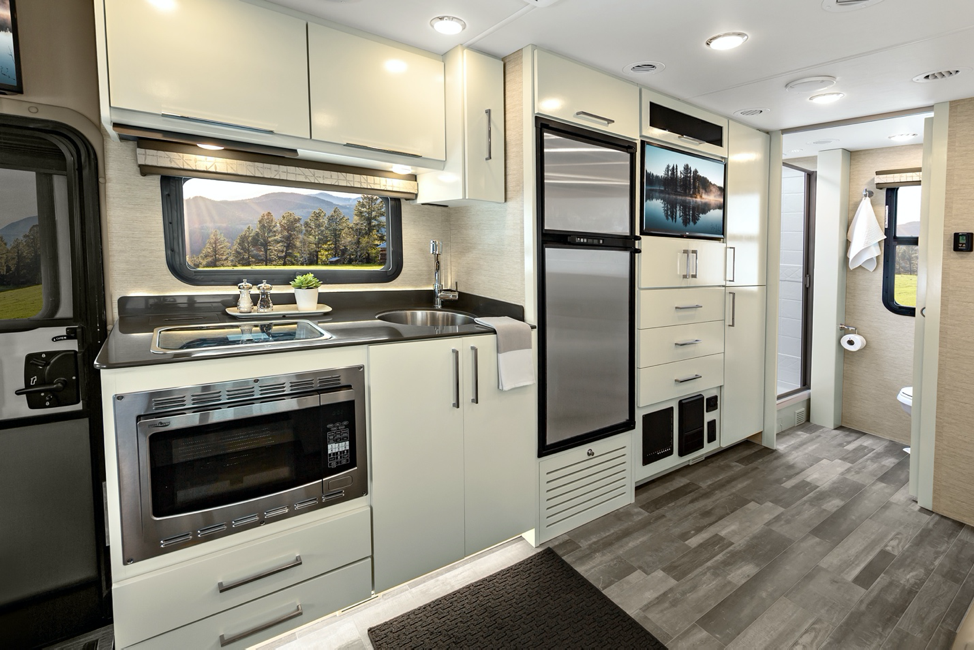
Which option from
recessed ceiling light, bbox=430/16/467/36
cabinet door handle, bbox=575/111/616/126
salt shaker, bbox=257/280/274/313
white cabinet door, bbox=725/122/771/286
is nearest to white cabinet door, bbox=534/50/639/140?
cabinet door handle, bbox=575/111/616/126

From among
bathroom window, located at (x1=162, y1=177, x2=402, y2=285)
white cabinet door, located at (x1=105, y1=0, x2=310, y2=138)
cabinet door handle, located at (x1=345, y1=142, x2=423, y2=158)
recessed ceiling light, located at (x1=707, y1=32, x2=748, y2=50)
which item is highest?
recessed ceiling light, located at (x1=707, y1=32, x2=748, y2=50)

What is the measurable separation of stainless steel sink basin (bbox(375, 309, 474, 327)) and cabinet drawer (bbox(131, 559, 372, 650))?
1.19 meters

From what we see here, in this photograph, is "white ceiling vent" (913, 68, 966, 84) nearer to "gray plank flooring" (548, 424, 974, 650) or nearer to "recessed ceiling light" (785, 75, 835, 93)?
"recessed ceiling light" (785, 75, 835, 93)

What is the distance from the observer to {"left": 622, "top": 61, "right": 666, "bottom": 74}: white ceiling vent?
7.99 ft

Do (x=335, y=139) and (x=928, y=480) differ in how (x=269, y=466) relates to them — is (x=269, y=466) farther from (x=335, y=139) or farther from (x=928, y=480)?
(x=928, y=480)

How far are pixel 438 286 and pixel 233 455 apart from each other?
140cm

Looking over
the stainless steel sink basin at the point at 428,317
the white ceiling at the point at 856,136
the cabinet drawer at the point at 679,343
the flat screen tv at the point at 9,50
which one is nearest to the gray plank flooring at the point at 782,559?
the cabinet drawer at the point at 679,343

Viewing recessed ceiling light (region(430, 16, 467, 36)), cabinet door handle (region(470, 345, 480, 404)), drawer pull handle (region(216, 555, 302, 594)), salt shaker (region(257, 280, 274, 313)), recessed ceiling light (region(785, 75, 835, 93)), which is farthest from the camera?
recessed ceiling light (region(785, 75, 835, 93))

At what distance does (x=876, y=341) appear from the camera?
13.1 feet

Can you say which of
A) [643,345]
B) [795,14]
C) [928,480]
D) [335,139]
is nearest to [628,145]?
[795,14]

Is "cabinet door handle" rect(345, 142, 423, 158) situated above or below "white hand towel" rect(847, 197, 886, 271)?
above

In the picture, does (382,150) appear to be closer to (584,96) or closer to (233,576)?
(584,96)

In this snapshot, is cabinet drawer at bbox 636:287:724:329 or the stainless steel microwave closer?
the stainless steel microwave

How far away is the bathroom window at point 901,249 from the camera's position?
379 centimetres
